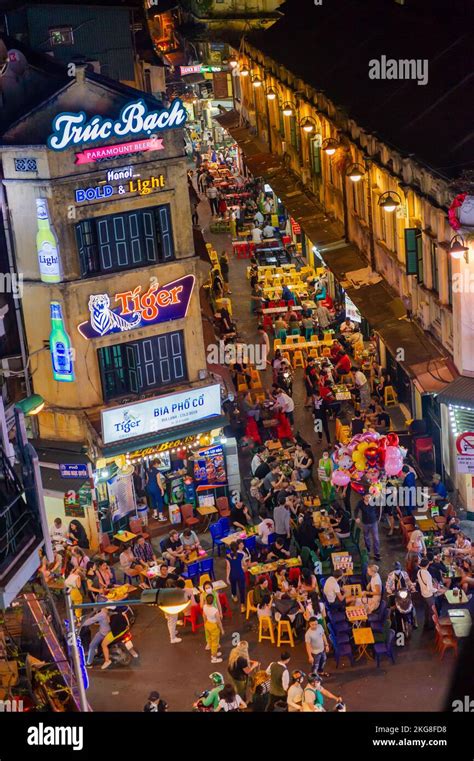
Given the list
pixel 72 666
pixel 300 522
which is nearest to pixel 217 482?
pixel 300 522

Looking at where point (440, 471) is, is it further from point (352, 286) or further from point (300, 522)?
point (352, 286)

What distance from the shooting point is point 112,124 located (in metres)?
34.1

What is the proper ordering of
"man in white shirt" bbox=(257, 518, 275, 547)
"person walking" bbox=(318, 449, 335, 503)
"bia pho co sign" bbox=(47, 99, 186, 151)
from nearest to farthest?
"bia pho co sign" bbox=(47, 99, 186, 151) < "man in white shirt" bbox=(257, 518, 275, 547) < "person walking" bbox=(318, 449, 335, 503)

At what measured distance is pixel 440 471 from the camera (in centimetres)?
3825

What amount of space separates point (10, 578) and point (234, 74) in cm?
7114

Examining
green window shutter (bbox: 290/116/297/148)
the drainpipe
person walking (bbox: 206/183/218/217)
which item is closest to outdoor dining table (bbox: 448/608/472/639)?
the drainpipe

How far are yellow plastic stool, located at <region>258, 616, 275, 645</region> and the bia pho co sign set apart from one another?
12.1 metres

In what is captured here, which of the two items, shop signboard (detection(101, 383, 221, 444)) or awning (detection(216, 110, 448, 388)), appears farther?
awning (detection(216, 110, 448, 388))

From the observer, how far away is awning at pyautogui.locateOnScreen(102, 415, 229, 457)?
1391 inches

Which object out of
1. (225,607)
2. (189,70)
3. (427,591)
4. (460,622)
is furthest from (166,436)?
(189,70)

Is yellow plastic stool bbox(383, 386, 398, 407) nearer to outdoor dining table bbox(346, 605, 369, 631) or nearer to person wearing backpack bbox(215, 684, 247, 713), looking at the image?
outdoor dining table bbox(346, 605, 369, 631)

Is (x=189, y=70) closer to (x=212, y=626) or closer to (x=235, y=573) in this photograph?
(x=235, y=573)

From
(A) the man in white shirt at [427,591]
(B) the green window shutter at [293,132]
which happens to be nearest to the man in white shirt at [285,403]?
(A) the man in white shirt at [427,591]

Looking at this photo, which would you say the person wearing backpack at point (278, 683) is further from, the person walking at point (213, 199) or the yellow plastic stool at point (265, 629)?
the person walking at point (213, 199)
